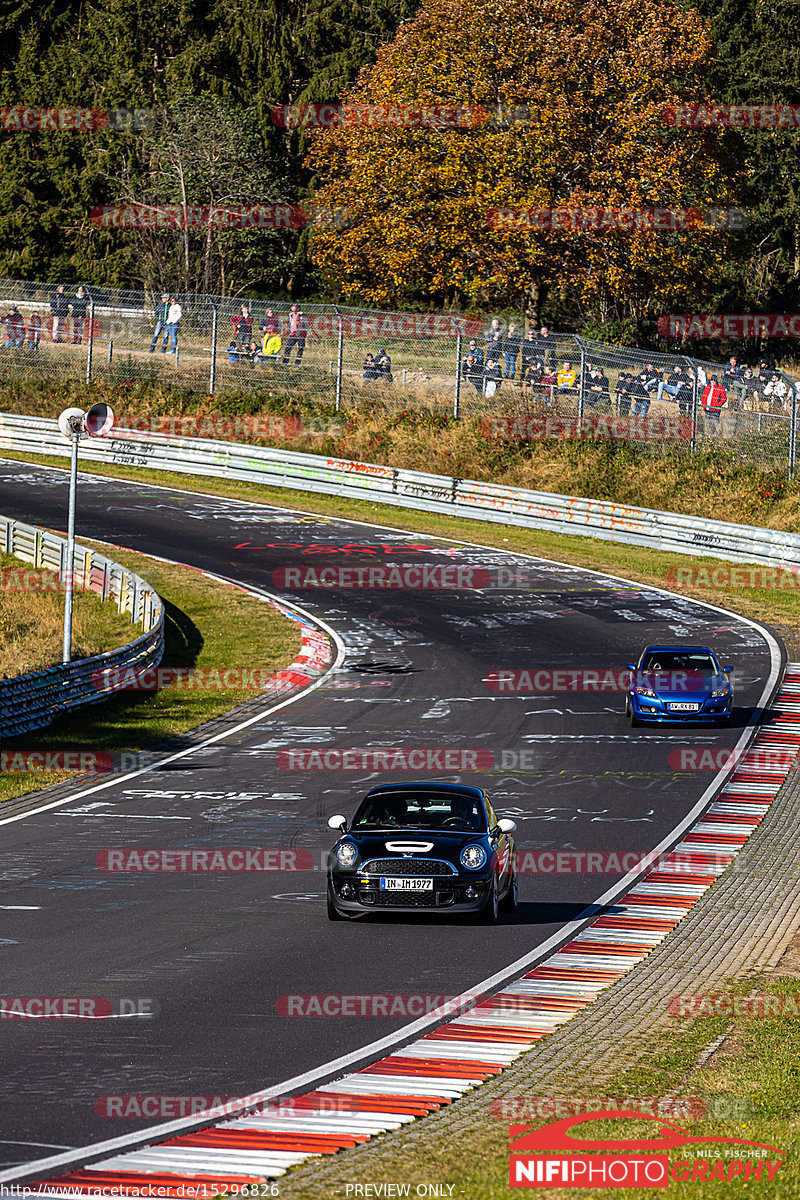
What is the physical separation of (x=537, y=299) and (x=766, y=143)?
2083 cm

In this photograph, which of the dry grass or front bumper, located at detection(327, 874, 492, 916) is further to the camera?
the dry grass

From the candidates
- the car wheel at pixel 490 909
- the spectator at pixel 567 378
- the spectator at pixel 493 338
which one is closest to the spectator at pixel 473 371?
the spectator at pixel 493 338

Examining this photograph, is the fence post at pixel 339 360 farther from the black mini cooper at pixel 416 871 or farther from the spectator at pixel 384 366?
the black mini cooper at pixel 416 871

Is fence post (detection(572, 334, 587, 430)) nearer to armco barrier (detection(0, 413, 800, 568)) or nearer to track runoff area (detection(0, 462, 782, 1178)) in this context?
armco barrier (detection(0, 413, 800, 568))

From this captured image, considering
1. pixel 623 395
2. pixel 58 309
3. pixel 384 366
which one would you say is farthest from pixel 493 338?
pixel 58 309

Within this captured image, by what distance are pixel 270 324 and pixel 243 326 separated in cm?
100

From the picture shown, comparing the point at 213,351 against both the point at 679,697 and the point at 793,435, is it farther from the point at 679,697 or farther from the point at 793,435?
the point at 679,697

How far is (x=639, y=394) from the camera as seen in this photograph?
45.0m

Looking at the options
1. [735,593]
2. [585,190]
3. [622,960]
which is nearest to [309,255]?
[585,190]

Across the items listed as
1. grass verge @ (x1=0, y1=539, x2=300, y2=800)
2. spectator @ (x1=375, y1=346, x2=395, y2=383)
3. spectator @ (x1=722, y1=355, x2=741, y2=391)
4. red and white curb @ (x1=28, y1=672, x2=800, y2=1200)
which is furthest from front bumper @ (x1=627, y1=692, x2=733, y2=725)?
spectator @ (x1=375, y1=346, x2=395, y2=383)

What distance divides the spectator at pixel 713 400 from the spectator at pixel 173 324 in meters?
17.3

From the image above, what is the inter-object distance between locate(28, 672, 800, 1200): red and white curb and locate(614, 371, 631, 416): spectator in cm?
2824

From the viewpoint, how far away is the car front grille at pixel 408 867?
14.5m

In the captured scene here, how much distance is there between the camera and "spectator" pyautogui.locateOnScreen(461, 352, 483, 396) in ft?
157
